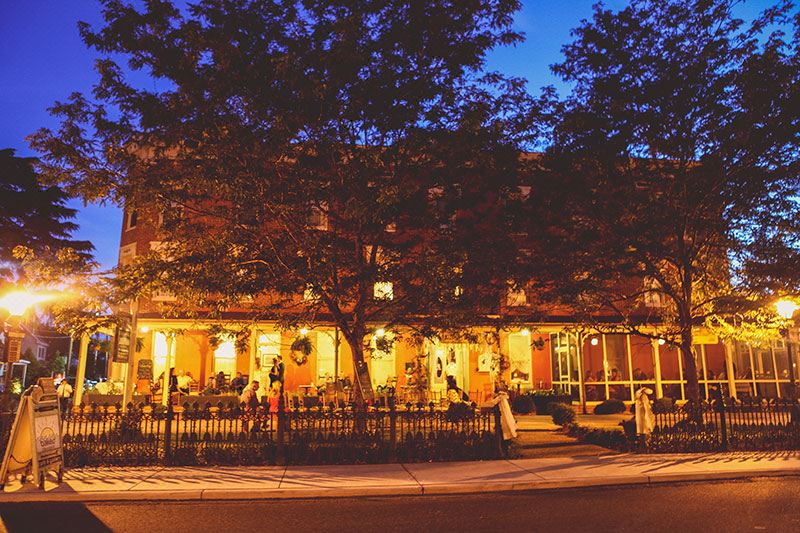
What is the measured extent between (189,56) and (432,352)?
60.3 feet

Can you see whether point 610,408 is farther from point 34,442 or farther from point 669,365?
point 34,442

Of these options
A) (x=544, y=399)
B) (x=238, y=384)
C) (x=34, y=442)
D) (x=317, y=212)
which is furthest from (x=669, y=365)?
(x=34, y=442)

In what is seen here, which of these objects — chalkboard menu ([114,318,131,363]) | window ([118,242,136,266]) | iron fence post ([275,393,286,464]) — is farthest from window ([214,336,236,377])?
iron fence post ([275,393,286,464])

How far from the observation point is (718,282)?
17.0 m

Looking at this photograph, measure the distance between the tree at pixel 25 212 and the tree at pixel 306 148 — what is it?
2042cm

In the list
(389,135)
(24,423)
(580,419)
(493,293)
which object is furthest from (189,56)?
(580,419)

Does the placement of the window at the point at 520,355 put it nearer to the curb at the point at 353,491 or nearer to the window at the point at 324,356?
the window at the point at 324,356

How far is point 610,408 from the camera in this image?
22859 millimetres

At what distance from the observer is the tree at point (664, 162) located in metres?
14.4

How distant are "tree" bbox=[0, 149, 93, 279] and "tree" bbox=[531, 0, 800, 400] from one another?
25.6 m

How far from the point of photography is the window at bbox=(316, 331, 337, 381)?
27.5 meters

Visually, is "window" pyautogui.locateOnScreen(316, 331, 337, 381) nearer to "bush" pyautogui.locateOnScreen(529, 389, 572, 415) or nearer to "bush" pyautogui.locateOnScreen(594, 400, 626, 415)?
"bush" pyautogui.locateOnScreen(529, 389, 572, 415)

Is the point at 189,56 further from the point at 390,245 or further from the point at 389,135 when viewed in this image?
the point at 390,245

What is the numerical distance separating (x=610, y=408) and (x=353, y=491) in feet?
54.2
